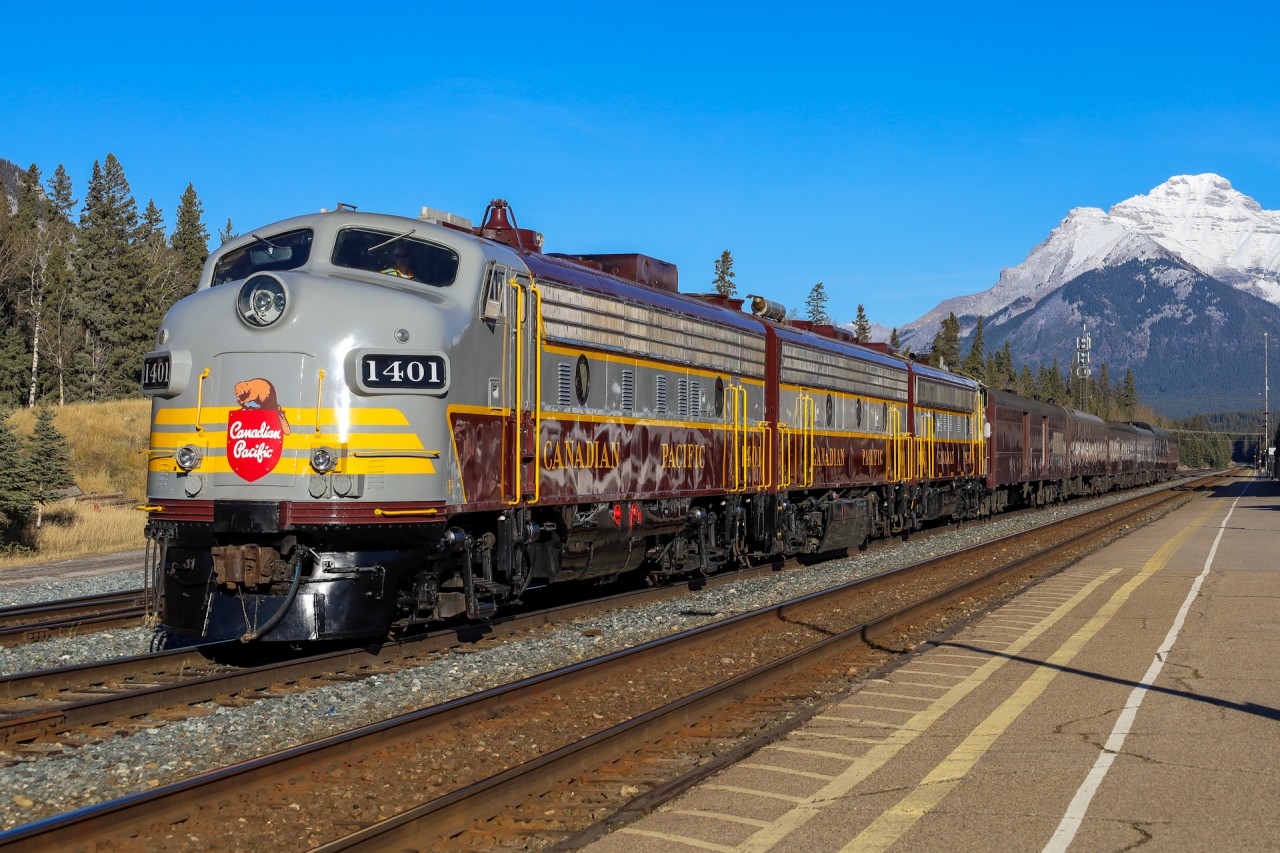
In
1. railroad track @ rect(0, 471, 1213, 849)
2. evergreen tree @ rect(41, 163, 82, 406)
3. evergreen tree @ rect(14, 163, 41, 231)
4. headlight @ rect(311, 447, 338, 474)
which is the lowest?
railroad track @ rect(0, 471, 1213, 849)

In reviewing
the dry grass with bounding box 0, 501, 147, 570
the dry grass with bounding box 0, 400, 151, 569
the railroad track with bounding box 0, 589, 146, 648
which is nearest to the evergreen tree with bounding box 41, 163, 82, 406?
the dry grass with bounding box 0, 400, 151, 569

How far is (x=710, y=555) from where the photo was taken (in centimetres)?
1722

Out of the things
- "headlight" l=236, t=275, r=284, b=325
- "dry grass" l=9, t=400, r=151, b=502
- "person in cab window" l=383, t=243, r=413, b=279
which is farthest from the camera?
"dry grass" l=9, t=400, r=151, b=502

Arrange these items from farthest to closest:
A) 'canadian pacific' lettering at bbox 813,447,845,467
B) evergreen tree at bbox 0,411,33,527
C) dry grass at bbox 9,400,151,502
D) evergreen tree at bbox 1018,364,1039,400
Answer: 1. evergreen tree at bbox 1018,364,1039,400
2. dry grass at bbox 9,400,151,502
3. evergreen tree at bbox 0,411,33,527
4. 'canadian pacific' lettering at bbox 813,447,845,467

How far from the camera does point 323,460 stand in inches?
381

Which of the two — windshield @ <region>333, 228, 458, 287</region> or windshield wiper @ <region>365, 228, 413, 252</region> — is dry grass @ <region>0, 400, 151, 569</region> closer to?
windshield @ <region>333, 228, 458, 287</region>

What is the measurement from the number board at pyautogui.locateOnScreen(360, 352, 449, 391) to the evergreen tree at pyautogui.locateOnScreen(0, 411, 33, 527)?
21.9 meters

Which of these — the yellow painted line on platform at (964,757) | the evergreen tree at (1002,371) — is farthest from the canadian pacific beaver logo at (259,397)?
the evergreen tree at (1002,371)

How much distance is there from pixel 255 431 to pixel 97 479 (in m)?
37.0

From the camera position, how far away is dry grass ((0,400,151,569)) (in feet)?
92.5

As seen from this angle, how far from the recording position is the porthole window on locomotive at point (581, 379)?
12852 mm

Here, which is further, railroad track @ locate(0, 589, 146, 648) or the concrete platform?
railroad track @ locate(0, 589, 146, 648)

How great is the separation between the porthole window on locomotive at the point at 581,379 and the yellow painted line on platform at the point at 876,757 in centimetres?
511

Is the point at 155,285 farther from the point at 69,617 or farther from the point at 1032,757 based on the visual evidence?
the point at 1032,757
